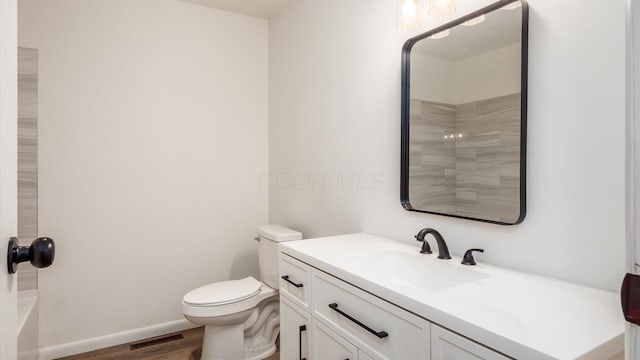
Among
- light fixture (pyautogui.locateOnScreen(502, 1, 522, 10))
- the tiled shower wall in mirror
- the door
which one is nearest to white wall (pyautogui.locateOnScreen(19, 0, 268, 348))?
the tiled shower wall in mirror

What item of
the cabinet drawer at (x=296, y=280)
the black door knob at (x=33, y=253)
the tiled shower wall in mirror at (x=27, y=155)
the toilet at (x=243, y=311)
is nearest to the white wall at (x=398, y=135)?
the toilet at (x=243, y=311)

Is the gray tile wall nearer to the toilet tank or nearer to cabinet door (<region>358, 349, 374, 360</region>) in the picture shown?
cabinet door (<region>358, 349, 374, 360</region>)

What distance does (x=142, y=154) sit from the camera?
262 cm

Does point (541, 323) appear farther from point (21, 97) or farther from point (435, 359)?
point (21, 97)

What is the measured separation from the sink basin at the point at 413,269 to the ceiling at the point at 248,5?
215 cm

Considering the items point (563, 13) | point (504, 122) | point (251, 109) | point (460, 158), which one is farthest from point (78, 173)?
point (563, 13)

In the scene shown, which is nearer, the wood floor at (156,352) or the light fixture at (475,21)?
the light fixture at (475,21)

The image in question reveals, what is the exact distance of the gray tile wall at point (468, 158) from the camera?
1318mm

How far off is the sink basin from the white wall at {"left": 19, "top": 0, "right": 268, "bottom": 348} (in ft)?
5.69

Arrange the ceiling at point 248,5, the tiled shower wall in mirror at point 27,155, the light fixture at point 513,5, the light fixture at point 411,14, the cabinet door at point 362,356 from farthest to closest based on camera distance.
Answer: the ceiling at point 248,5, the tiled shower wall in mirror at point 27,155, the light fixture at point 411,14, the light fixture at point 513,5, the cabinet door at point 362,356

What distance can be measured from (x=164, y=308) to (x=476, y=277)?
2336mm

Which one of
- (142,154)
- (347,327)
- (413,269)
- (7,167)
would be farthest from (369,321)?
(142,154)

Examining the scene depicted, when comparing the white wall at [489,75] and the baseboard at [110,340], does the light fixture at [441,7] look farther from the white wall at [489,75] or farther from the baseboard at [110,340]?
the baseboard at [110,340]

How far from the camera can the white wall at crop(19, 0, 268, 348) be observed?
2.37 meters
